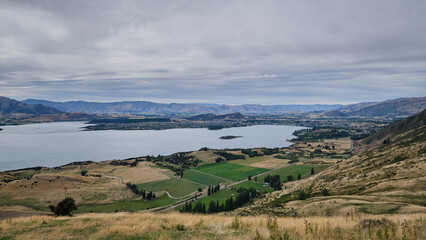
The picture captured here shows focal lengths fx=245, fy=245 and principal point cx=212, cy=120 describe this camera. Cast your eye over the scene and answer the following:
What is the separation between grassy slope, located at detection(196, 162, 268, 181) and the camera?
11712 cm

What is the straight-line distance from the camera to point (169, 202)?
81.9 m

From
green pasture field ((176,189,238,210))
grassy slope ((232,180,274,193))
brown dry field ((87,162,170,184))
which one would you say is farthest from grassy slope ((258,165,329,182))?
brown dry field ((87,162,170,184))

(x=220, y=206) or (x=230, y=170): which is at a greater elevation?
(x=220, y=206)

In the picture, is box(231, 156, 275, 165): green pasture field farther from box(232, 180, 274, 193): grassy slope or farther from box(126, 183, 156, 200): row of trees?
box(126, 183, 156, 200): row of trees

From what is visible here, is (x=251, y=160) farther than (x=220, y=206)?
Yes

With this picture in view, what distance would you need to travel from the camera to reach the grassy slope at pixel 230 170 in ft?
384

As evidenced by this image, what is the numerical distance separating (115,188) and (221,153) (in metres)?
81.3

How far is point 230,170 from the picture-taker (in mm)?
129000

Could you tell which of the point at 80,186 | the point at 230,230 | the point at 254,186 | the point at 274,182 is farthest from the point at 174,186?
the point at 230,230

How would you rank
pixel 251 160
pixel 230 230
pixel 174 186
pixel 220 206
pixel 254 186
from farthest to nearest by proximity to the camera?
pixel 251 160, pixel 174 186, pixel 254 186, pixel 220 206, pixel 230 230

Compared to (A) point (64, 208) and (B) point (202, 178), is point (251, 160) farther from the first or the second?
(A) point (64, 208)

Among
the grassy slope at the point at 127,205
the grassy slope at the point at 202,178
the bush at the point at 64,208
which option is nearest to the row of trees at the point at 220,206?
the grassy slope at the point at 127,205

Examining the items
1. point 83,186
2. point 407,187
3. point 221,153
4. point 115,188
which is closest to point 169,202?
point 115,188

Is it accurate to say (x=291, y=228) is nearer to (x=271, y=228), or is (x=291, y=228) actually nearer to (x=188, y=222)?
(x=271, y=228)
